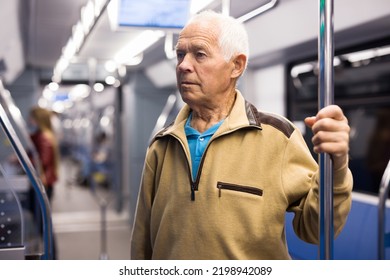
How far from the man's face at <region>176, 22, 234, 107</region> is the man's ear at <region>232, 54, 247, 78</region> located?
31mm

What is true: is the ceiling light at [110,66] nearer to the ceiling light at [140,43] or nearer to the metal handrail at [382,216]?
the ceiling light at [140,43]

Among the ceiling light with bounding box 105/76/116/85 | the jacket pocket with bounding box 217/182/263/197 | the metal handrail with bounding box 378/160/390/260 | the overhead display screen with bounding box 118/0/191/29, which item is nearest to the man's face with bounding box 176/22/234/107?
the jacket pocket with bounding box 217/182/263/197

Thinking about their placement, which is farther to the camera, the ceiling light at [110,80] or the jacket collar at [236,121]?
the ceiling light at [110,80]

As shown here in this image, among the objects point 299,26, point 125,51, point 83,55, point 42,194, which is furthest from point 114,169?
point 42,194

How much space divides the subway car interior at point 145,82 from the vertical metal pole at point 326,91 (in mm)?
259

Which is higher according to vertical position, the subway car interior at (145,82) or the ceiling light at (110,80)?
the ceiling light at (110,80)

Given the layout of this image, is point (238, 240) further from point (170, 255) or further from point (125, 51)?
point (125, 51)

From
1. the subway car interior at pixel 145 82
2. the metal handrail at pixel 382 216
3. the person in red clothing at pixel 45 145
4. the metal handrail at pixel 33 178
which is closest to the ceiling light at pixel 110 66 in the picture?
the subway car interior at pixel 145 82

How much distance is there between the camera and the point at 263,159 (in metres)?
1.36

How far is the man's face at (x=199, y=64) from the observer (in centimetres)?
137

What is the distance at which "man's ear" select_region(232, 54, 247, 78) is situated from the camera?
4.67ft

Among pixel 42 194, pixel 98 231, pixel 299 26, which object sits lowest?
pixel 98 231

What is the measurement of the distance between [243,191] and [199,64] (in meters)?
0.35
